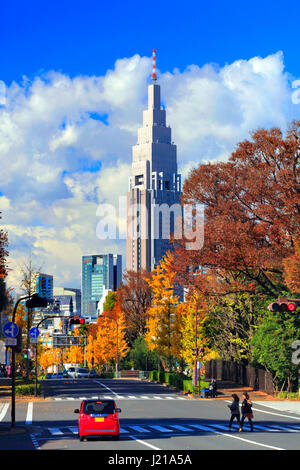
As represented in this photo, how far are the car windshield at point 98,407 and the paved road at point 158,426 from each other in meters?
1.09

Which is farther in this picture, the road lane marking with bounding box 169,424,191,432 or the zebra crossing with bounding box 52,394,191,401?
the zebra crossing with bounding box 52,394,191,401

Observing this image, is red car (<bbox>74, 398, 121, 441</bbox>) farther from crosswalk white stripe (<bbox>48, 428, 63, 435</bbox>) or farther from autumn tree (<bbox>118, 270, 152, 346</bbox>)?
autumn tree (<bbox>118, 270, 152, 346</bbox>)

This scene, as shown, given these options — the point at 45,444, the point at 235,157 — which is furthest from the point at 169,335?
the point at 45,444

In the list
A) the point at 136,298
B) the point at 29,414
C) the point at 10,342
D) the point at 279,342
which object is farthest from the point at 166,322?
the point at 10,342

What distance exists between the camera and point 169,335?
72000 mm

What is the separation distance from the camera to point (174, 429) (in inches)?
1196

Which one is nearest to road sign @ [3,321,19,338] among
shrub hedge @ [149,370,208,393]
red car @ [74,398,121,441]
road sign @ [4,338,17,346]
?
road sign @ [4,338,17,346]

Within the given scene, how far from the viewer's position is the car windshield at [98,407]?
82.2ft

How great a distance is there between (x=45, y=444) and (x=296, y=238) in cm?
2483

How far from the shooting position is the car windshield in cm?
2506

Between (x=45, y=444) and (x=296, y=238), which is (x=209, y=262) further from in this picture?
(x=45, y=444)

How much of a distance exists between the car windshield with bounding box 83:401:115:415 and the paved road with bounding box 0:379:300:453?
109 centimetres

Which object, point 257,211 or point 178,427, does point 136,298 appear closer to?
point 257,211

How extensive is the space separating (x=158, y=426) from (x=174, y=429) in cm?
191
